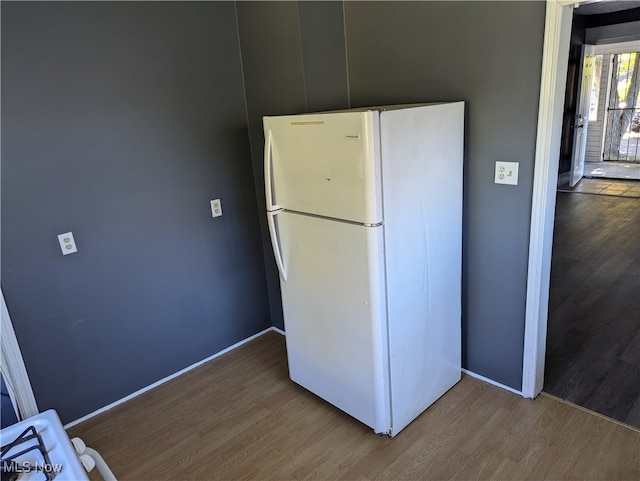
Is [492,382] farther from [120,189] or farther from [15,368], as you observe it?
[15,368]

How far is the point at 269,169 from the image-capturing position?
7.18 feet

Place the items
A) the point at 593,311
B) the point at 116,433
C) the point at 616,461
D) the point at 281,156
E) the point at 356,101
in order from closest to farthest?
the point at 616,461
the point at 281,156
the point at 116,433
the point at 356,101
the point at 593,311

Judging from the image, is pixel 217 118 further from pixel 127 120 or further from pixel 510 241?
pixel 510 241

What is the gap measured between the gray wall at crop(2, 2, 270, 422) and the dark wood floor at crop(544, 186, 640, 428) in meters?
2.13

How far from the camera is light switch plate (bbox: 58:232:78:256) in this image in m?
2.25

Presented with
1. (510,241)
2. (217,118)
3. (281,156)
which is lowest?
(510,241)

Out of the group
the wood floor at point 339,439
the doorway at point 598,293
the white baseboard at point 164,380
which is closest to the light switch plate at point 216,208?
the white baseboard at point 164,380

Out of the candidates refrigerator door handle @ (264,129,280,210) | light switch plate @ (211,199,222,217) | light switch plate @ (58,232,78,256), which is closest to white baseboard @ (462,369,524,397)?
refrigerator door handle @ (264,129,280,210)

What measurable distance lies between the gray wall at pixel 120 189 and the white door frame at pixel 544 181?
68.5 inches

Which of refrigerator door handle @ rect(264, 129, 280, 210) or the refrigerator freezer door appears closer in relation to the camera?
the refrigerator freezer door

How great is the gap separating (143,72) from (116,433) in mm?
1917

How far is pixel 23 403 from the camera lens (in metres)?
2.20

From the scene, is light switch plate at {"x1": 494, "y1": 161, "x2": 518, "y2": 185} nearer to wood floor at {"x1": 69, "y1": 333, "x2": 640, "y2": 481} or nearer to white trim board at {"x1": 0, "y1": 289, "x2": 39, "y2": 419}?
wood floor at {"x1": 69, "y1": 333, "x2": 640, "y2": 481}

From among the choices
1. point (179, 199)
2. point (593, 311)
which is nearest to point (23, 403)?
point (179, 199)
